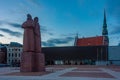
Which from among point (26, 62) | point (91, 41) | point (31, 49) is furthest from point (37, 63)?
point (91, 41)

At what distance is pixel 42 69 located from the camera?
32.2 m

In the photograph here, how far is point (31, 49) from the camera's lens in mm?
30109

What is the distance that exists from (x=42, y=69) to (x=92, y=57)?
213ft

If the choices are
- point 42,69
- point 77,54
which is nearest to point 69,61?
point 77,54

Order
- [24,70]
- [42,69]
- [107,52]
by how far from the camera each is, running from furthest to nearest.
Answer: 1. [107,52]
2. [42,69]
3. [24,70]

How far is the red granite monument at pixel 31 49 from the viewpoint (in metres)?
29.4

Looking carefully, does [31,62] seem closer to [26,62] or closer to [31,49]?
[26,62]

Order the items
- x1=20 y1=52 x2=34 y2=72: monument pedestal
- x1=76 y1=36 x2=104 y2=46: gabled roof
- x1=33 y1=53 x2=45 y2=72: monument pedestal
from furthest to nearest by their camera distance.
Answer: x1=76 y1=36 x2=104 y2=46: gabled roof
x1=33 y1=53 x2=45 y2=72: monument pedestal
x1=20 y1=52 x2=34 y2=72: monument pedestal

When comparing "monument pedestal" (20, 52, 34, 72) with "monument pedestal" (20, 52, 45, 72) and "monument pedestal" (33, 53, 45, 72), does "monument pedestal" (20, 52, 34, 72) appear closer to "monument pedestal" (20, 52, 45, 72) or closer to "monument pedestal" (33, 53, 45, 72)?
"monument pedestal" (20, 52, 45, 72)

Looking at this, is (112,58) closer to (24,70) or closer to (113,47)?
(113,47)

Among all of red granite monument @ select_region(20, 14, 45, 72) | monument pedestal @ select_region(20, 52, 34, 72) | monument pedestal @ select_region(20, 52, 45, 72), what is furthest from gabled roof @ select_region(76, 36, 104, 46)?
monument pedestal @ select_region(20, 52, 34, 72)

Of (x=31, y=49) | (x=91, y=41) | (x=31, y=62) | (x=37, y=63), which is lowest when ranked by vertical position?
(x=37, y=63)

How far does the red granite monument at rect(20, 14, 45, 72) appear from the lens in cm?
2941

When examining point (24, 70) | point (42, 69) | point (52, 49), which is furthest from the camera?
point (52, 49)
